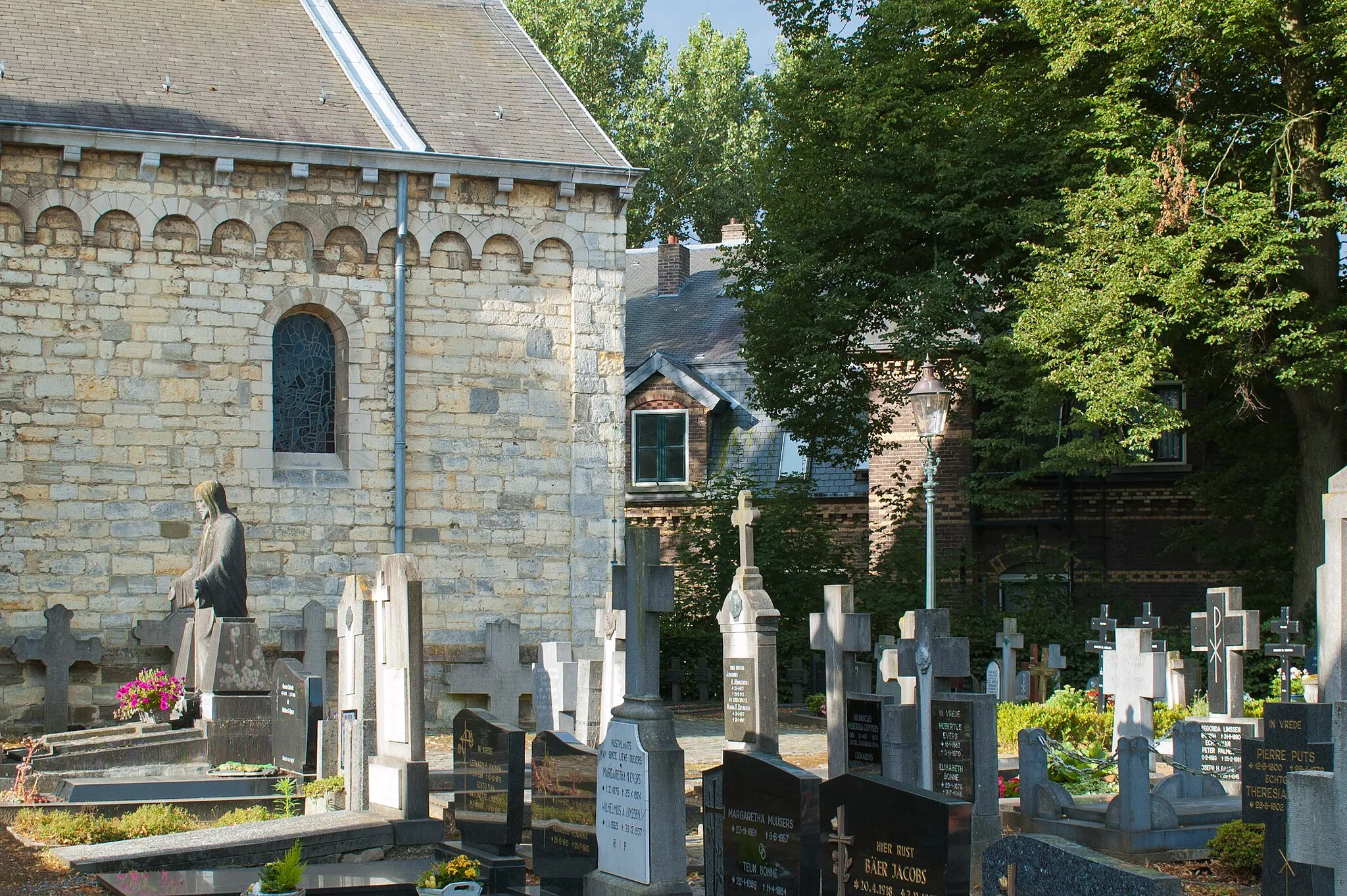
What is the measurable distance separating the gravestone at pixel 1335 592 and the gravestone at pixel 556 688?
6.99m

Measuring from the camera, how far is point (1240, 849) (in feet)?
30.7

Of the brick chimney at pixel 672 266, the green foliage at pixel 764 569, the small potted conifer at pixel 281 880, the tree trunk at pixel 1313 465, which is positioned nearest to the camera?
the small potted conifer at pixel 281 880

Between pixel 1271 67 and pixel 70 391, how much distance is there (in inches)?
657

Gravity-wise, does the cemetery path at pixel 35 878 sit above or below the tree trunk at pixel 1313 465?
below

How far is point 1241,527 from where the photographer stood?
24.9 metres

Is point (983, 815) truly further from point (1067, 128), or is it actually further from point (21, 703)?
point (1067, 128)

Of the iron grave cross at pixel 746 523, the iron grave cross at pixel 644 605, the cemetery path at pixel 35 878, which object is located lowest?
the cemetery path at pixel 35 878

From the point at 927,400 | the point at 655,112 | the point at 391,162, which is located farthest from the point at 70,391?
the point at 655,112

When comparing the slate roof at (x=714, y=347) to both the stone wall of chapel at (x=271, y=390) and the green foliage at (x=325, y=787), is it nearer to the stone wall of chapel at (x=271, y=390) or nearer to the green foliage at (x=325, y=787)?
the stone wall of chapel at (x=271, y=390)

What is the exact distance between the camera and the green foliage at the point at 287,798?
11180mm

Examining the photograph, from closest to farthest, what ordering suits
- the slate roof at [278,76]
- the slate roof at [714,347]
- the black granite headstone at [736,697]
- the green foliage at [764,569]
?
the black granite headstone at [736,697] < the slate roof at [278,76] < the green foliage at [764,569] < the slate roof at [714,347]

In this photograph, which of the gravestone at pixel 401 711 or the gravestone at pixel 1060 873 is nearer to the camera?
the gravestone at pixel 1060 873

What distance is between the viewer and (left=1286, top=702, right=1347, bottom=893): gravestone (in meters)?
5.70

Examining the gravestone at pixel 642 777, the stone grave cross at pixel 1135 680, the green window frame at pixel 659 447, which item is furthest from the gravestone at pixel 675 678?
the gravestone at pixel 642 777
